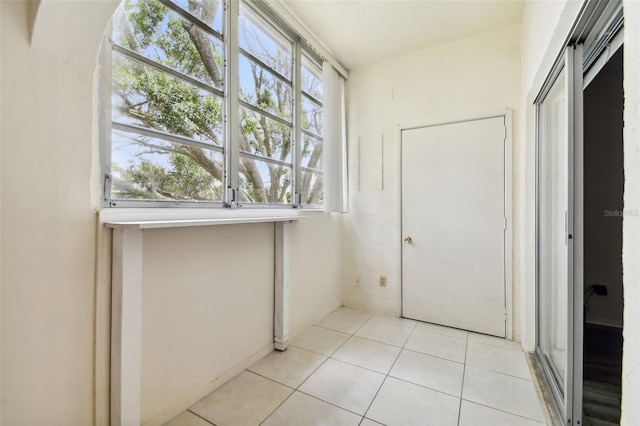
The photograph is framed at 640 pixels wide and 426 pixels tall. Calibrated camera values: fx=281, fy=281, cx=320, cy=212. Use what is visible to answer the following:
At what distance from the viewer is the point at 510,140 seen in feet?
8.24

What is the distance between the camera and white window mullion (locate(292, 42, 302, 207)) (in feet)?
8.75

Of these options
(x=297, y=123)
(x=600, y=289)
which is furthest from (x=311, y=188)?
(x=600, y=289)

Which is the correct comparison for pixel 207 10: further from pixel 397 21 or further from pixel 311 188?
pixel 311 188

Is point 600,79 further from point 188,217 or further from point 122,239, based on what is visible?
point 122,239

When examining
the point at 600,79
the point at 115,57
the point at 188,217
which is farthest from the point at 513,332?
the point at 115,57

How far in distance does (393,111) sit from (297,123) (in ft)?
3.63

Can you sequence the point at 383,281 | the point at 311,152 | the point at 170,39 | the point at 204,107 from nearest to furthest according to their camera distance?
the point at 170,39, the point at 204,107, the point at 311,152, the point at 383,281

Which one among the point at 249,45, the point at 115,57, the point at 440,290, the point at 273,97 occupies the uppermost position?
the point at 249,45

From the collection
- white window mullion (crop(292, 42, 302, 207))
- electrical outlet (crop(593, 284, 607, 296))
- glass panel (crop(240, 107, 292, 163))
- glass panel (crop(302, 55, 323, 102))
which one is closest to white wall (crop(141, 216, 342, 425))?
white window mullion (crop(292, 42, 302, 207))

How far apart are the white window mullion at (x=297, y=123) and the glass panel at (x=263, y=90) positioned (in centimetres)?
7

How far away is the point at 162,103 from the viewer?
1605 millimetres

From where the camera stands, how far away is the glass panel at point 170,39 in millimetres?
1455

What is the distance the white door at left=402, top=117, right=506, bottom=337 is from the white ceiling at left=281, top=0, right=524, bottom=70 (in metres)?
0.83

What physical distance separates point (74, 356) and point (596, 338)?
3436 mm
